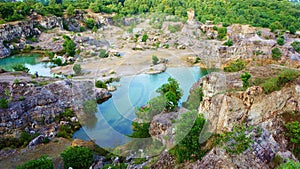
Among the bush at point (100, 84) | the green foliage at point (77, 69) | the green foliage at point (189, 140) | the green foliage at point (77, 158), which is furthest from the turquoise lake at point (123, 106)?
the green foliage at point (189, 140)

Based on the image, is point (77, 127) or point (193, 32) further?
point (193, 32)

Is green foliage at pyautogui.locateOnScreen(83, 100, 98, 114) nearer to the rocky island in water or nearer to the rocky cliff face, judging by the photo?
the rocky island in water

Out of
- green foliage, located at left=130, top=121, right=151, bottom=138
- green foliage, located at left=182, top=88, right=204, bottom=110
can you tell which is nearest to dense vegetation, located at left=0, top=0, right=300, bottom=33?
green foliage, located at left=182, top=88, right=204, bottom=110

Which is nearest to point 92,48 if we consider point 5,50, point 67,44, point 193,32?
point 67,44

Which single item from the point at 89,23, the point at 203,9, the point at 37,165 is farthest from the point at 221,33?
the point at 37,165

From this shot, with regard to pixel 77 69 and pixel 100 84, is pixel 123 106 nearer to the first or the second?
pixel 100 84

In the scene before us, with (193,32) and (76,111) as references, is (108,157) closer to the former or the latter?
(76,111)
